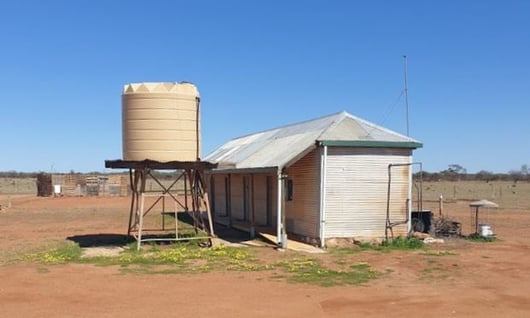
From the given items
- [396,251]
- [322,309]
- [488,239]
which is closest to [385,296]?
[322,309]

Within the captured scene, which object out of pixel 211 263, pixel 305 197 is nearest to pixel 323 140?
pixel 305 197

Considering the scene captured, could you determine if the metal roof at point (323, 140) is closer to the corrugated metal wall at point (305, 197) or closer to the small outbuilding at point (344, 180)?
the small outbuilding at point (344, 180)

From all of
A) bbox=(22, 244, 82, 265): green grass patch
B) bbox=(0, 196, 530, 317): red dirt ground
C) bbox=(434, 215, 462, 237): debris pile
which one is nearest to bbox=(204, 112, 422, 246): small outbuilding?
bbox=(0, 196, 530, 317): red dirt ground

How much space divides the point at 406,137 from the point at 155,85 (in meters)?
8.11

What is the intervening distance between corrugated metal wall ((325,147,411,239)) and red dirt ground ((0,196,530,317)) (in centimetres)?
207

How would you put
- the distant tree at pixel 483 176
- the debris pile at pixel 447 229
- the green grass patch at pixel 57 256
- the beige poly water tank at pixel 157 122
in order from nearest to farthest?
1. the green grass patch at pixel 57 256
2. the beige poly water tank at pixel 157 122
3. the debris pile at pixel 447 229
4. the distant tree at pixel 483 176

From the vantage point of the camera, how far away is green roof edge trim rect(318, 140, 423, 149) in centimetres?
1884

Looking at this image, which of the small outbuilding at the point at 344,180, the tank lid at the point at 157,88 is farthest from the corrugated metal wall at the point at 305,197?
the tank lid at the point at 157,88

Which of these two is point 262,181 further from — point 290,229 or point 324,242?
point 324,242

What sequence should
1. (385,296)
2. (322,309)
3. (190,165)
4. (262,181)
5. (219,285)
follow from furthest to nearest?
1. (262,181)
2. (190,165)
3. (219,285)
4. (385,296)
5. (322,309)

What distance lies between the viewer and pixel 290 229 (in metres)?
21.7

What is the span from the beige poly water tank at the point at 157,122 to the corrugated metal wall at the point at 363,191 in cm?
458

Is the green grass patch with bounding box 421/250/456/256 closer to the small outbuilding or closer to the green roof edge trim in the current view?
the small outbuilding

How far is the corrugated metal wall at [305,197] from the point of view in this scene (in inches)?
762
